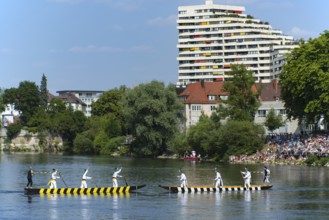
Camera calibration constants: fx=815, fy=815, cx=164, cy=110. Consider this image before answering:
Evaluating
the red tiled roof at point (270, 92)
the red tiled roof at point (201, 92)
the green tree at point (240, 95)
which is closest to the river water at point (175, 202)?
the green tree at point (240, 95)

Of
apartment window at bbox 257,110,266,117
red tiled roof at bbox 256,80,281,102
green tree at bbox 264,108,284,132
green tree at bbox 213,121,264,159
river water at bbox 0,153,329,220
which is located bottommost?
river water at bbox 0,153,329,220

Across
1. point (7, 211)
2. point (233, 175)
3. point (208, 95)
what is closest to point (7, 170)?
point (233, 175)

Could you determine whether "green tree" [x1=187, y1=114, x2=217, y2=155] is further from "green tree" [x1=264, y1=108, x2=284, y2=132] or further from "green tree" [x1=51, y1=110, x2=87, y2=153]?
"green tree" [x1=51, y1=110, x2=87, y2=153]

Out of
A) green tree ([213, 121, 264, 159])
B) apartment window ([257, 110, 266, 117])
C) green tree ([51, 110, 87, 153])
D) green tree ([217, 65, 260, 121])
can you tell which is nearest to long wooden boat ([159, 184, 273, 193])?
green tree ([213, 121, 264, 159])

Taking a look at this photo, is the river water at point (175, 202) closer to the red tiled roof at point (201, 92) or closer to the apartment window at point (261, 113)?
the apartment window at point (261, 113)

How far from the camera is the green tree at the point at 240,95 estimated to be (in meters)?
140

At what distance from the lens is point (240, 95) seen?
14025cm

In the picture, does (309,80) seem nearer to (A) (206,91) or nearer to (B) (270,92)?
(B) (270,92)

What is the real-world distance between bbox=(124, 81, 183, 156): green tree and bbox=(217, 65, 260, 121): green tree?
10341 millimetres

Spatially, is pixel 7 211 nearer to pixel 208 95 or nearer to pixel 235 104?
pixel 235 104

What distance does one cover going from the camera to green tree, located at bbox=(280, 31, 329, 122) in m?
114

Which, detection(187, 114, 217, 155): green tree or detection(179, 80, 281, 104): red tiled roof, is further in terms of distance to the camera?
detection(179, 80, 281, 104): red tiled roof

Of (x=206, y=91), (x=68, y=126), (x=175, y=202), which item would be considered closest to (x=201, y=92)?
(x=206, y=91)

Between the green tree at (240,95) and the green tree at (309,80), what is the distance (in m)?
15.4
